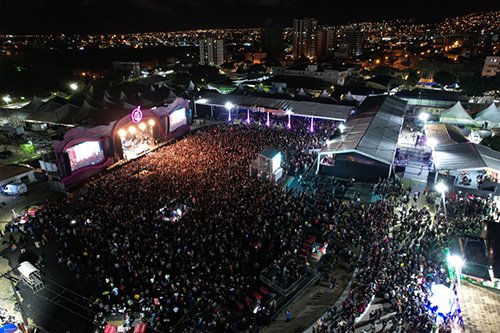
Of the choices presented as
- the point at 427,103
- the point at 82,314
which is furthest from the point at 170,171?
the point at 427,103

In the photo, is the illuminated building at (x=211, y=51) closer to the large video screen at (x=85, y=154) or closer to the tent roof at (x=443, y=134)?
the large video screen at (x=85, y=154)

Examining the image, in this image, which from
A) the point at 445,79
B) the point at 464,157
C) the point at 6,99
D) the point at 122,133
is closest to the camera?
the point at 464,157

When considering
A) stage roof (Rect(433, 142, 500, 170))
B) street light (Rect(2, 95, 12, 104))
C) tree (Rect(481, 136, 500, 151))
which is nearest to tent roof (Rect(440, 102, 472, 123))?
tree (Rect(481, 136, 500, 151))

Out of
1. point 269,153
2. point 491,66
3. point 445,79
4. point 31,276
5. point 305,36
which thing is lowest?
point 31,276

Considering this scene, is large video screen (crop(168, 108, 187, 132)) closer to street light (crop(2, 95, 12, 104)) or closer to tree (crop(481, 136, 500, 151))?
street light (crop(2, 95, 12, 104))

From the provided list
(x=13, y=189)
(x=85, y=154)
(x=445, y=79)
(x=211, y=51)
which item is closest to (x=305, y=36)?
(x=211, y=51)

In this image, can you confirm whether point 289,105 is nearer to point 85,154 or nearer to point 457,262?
point 85,154

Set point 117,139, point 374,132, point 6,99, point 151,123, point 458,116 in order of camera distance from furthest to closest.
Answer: point 6,99 < point 458,116 < point 151,123 < point 117,139 < point 374,132
